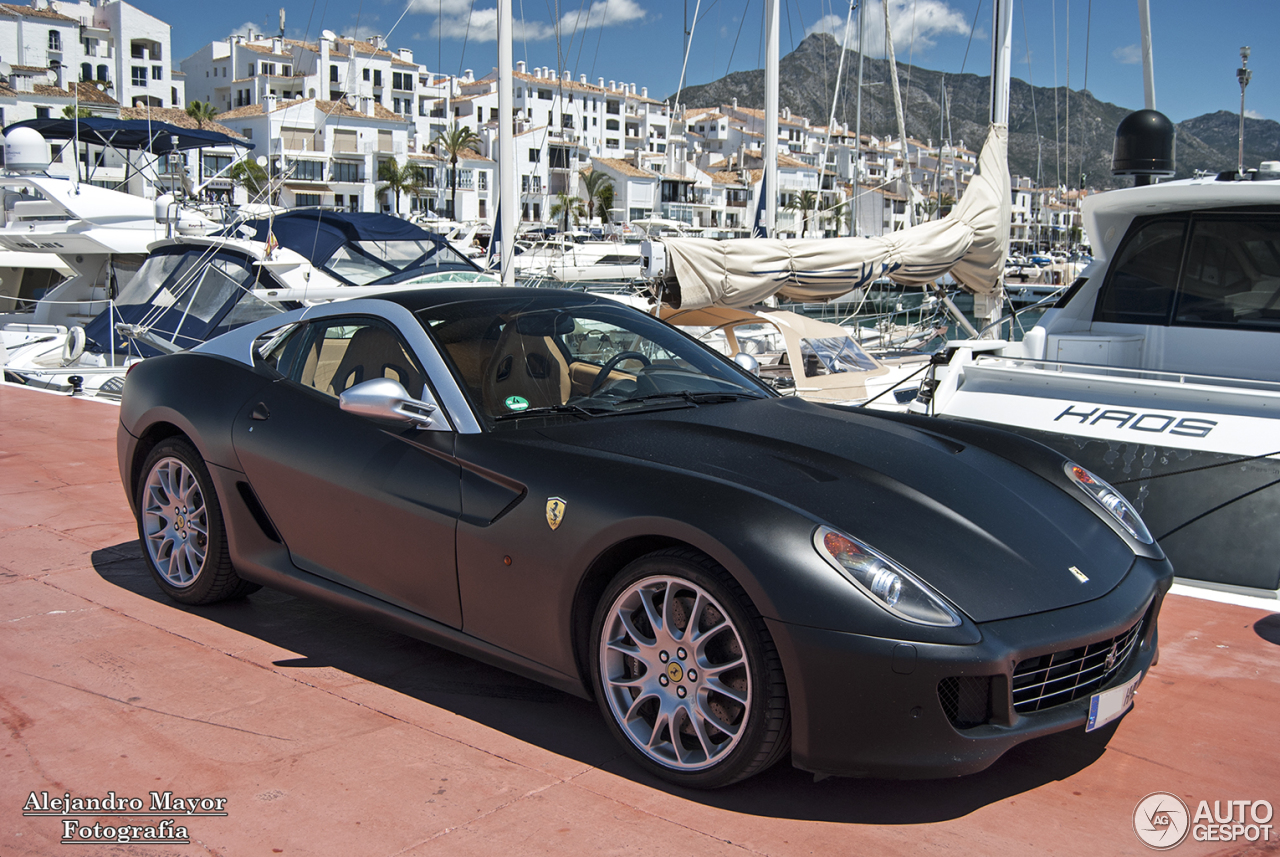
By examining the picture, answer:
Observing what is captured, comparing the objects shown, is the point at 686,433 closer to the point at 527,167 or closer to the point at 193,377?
the point at 193,377

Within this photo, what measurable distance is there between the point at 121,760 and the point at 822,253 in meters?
8.77

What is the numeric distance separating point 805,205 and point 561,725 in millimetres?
62633

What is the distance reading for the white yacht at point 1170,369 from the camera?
4672mm

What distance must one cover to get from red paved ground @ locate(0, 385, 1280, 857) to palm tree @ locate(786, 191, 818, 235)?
45.8 ft

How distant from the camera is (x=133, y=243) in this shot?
60.3ft

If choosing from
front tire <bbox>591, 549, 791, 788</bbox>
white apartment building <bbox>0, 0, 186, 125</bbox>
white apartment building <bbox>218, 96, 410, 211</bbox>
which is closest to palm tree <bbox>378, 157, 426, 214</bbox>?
white apartment building <bbox>218, 96, 410, 211</bbox>

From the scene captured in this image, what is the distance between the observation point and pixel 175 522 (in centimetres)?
440

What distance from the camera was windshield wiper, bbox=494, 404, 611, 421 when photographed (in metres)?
3.51

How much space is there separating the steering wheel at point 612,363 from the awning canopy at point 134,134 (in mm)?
15575

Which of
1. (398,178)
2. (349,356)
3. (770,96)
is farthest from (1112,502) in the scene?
(398,178)

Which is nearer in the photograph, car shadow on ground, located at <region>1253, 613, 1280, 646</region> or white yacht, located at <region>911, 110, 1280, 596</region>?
car shadow on ground, located at <region>1253, 613, 1280, 646</region>

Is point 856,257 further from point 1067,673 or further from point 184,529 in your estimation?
point 1067,673

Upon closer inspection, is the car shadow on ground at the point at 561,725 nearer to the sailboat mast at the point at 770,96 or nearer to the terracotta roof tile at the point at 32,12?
the sailboat mast at the point at 770,96

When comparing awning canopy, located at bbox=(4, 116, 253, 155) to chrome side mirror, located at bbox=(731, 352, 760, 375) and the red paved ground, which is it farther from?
the red paved ground
